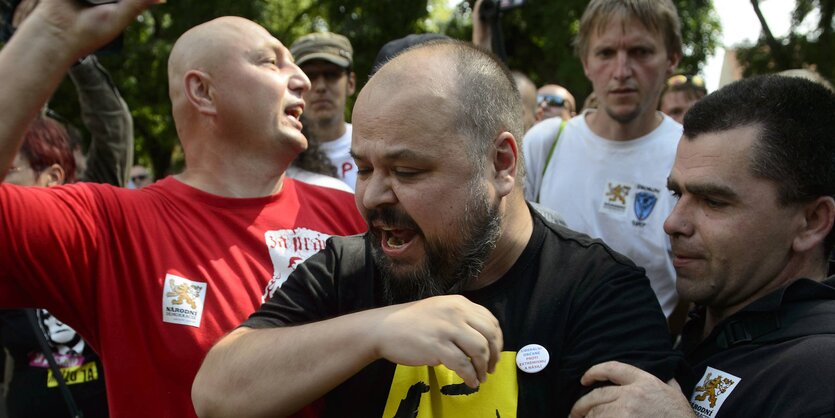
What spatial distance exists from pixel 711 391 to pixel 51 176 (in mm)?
3309

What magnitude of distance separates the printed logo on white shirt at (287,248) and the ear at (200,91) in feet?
1.89

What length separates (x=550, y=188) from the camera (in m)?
3.80

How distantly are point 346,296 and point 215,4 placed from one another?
15.9m

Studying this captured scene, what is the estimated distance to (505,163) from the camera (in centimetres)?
212

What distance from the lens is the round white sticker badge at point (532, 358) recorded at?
1915 mm

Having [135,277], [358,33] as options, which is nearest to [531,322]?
[135,277]

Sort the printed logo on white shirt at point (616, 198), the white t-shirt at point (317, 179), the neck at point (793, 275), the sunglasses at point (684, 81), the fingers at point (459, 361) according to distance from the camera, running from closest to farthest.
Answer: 1. the fingers at point (459, 361)
2. the neck at point (793, 275)
3. the white t-shirt at point (317, 179)
4. the printed logo on white shirt at point (616, 198)
5. the sunglasses at point (684, 81)

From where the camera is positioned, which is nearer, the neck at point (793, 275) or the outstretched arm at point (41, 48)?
the outstretched arm at point (41, 48)

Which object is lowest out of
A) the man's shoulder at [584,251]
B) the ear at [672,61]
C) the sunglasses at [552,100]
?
the sunglasses at [552,100]

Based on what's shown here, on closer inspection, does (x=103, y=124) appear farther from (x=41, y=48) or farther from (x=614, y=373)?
(x=614, y=373)

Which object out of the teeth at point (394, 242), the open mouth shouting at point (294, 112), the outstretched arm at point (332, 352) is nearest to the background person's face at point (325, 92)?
the open mouth shouting at point (294, 112)

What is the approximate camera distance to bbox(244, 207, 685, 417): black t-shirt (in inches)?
75.0

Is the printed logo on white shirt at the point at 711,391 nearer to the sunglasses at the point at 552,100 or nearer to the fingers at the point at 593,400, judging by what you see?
the fingers at the point at 593,400

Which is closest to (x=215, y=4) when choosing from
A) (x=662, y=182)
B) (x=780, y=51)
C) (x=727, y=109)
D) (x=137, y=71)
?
(x=137, y=71)
